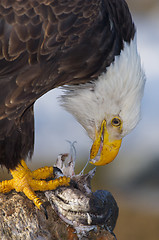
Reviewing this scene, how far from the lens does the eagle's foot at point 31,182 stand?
3138mm

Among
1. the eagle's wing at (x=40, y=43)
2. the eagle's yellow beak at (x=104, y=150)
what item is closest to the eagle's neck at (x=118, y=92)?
the eagle's yellow beak at (x=104, y=150)

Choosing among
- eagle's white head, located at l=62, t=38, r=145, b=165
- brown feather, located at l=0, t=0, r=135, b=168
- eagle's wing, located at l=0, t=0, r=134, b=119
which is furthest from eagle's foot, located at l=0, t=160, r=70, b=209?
eagle's wing, located at l=0, t=0, r=134, b=119

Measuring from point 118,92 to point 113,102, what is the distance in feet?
0.33

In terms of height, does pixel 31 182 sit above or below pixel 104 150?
below

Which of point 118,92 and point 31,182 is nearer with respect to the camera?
point 31,182

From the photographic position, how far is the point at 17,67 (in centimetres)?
314

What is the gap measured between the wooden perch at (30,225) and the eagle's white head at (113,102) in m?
0.71

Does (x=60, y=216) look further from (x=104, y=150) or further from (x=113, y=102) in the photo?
(x=113, y=102)

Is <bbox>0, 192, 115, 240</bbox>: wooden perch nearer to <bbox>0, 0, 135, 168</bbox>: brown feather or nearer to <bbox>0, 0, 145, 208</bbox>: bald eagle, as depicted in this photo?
<bbox>0, 0, 145, 208</bbox>: bald eagle

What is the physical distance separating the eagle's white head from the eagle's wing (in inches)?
12.0

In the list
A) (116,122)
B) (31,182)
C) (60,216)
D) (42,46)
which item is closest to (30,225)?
(60,216)

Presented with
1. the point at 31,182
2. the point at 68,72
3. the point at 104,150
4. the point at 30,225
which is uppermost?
the point at 68,72

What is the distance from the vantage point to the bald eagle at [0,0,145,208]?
309cm

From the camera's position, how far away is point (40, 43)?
122 inches
